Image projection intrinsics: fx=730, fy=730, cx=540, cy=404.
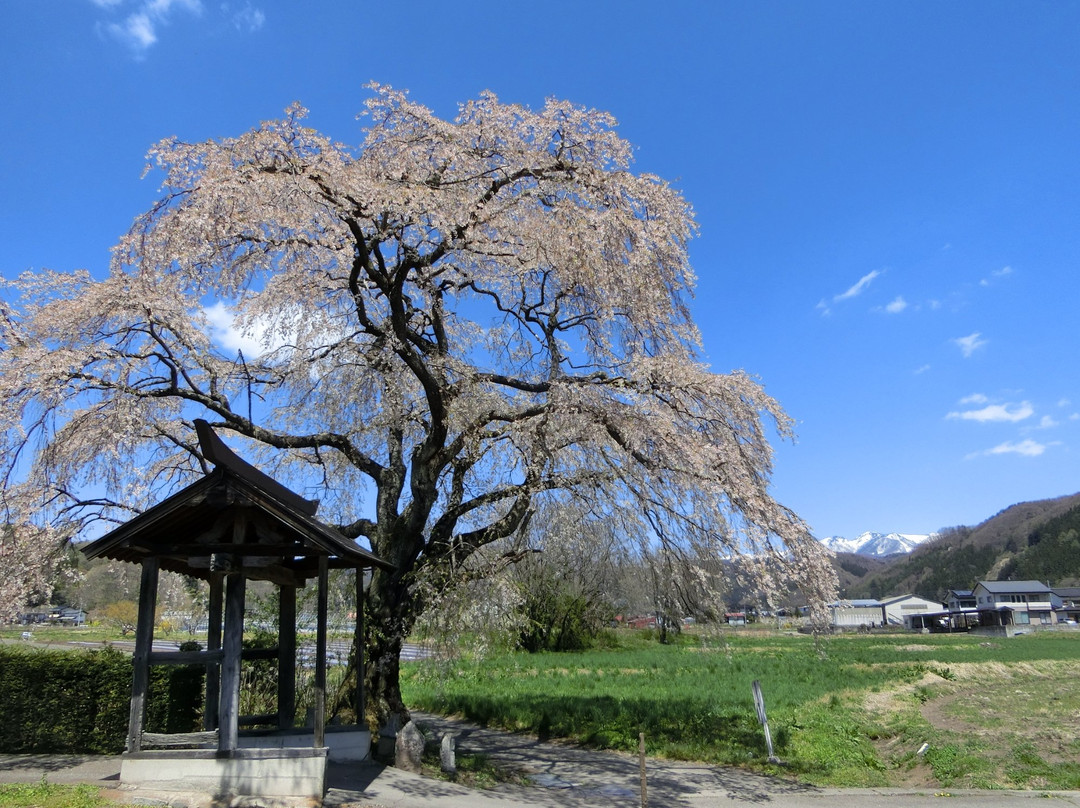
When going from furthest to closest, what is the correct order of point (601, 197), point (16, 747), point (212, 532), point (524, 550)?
point (524, 550)
point (601, 197)
point (16, 747)
point (212, 532)

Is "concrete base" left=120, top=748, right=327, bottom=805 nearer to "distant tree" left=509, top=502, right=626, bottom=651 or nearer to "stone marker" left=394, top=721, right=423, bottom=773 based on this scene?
"stone marker" left=394, top=721, right=423, bottom=773

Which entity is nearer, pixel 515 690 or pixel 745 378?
pixel 745 378

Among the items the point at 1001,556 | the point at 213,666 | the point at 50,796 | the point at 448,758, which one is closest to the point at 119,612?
the point at 213,666

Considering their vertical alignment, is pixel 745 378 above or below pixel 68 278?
below

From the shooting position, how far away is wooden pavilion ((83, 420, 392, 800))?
7.68 metres

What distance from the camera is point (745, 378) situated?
35.8ft

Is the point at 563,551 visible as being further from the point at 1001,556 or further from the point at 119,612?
the point at 1001,556

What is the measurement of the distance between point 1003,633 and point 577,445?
254ft

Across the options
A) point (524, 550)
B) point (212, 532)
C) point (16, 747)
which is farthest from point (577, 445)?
point (16, 747)

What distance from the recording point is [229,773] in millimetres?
7684

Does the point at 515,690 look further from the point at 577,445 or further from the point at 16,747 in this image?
the point at 16,747

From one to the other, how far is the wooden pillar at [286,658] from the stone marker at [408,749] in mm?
1495

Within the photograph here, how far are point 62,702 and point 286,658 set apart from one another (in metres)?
2.98

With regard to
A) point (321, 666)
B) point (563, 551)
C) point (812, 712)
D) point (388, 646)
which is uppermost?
point (563, 551)
